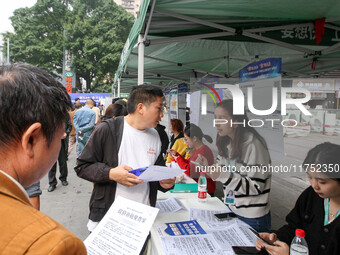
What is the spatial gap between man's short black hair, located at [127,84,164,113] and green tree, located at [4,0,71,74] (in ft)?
91.9

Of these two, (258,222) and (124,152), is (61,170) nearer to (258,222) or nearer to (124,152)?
(124,152)

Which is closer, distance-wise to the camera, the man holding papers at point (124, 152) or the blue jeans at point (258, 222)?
the man holding papers at point (124, 152)

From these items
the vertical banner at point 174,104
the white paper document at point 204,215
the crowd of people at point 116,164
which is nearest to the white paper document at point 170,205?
the white paper document at point 204,215

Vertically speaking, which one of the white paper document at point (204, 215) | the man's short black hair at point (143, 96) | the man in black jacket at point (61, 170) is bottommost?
the man in black jacket at point (61, 170)

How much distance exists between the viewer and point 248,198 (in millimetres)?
1991

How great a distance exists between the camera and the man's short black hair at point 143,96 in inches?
74.8

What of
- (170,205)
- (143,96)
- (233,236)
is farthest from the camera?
(170,205)

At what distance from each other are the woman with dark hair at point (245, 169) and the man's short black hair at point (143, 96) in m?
0.56

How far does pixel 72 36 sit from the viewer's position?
94.4 feet

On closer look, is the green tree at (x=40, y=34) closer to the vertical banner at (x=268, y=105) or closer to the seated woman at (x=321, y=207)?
the vertical banner at (x=268, y=105)

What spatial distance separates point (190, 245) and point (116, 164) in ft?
2.45

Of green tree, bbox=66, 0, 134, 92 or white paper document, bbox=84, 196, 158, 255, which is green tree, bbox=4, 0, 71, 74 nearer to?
green tree, bbox=66, 0, 134, 92

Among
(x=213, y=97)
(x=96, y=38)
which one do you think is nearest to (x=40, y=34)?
(x=96, y=38)

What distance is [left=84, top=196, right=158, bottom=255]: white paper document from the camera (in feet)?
4.44
